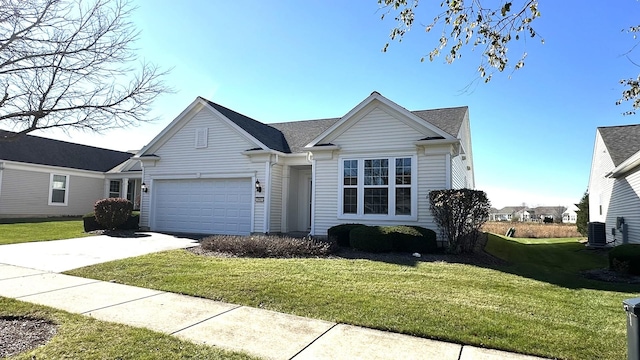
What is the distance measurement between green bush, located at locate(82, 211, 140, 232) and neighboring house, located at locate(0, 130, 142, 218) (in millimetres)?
8027

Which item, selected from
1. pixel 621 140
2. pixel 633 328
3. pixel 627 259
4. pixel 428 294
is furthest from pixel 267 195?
pixel 621 140

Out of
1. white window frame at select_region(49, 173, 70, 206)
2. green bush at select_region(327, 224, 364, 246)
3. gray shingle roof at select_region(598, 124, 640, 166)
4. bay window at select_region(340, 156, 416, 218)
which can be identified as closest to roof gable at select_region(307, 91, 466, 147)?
bay window at select_region(340, 156, 416, 218)

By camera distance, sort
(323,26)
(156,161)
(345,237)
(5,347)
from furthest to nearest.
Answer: (156,161)
(345,237)
(323,26)
(5,347)

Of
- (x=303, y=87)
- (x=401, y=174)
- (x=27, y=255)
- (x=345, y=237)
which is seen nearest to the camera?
(x=27, y=255)

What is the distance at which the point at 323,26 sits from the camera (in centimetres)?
873

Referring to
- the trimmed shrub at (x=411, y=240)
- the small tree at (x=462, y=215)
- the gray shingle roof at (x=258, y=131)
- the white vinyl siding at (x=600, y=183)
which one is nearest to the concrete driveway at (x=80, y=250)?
the gray shingle roof at (x=258, y=131)

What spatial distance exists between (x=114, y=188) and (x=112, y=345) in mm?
26436

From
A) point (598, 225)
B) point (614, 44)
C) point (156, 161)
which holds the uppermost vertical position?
point (614, 44)

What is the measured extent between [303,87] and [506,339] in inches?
458

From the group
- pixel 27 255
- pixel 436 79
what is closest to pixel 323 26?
pixel 436 79

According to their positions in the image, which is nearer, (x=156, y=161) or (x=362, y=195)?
(x=362, y=195)

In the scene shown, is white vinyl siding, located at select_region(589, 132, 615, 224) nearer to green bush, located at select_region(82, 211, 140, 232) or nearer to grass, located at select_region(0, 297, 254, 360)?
grass, located at select_region(0, 297, 254, 360)

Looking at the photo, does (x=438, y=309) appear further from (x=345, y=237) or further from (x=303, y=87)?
(x=303, y=87)

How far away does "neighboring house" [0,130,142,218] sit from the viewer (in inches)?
855
